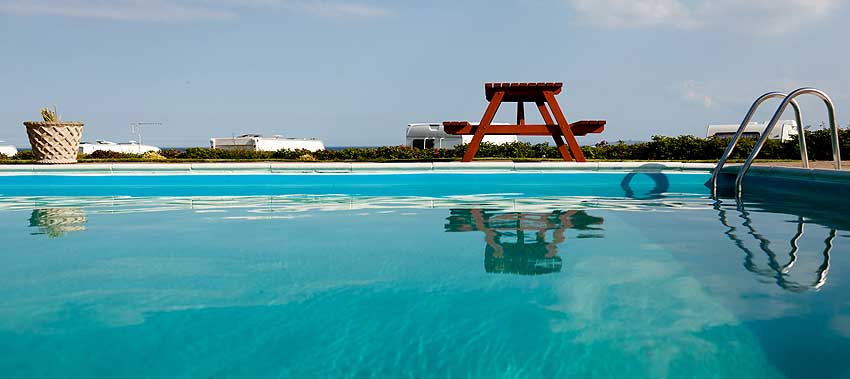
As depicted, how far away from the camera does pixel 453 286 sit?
10.3ft

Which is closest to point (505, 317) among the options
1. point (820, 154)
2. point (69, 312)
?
point (69, 312)

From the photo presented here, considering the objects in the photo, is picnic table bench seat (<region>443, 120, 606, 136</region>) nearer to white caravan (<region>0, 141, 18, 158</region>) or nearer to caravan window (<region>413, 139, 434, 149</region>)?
caravan window (<region>413, 139, 434, 149</region>)

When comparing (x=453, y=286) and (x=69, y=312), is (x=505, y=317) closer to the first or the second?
(x=453, y=286)

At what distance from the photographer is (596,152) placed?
15398mm

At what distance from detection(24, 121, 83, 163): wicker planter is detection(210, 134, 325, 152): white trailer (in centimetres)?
1835

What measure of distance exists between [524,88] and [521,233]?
22.5 ft

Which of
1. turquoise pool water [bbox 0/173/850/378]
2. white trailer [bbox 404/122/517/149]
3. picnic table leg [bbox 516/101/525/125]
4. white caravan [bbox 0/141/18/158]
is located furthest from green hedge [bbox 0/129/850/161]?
white caravan [bbox 0/141/18/158]

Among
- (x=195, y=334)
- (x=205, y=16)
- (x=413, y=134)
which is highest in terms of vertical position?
(x=205, y=16)

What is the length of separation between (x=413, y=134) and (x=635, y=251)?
26.3m

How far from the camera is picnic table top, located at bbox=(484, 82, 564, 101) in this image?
36.5 ft

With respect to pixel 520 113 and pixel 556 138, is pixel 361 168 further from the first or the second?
pixel 556 138

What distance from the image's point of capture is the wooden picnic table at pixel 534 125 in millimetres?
11078

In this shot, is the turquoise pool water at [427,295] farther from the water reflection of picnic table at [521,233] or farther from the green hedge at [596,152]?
the green hedge at [596,152]

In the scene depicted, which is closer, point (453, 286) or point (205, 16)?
point (453, 286)
